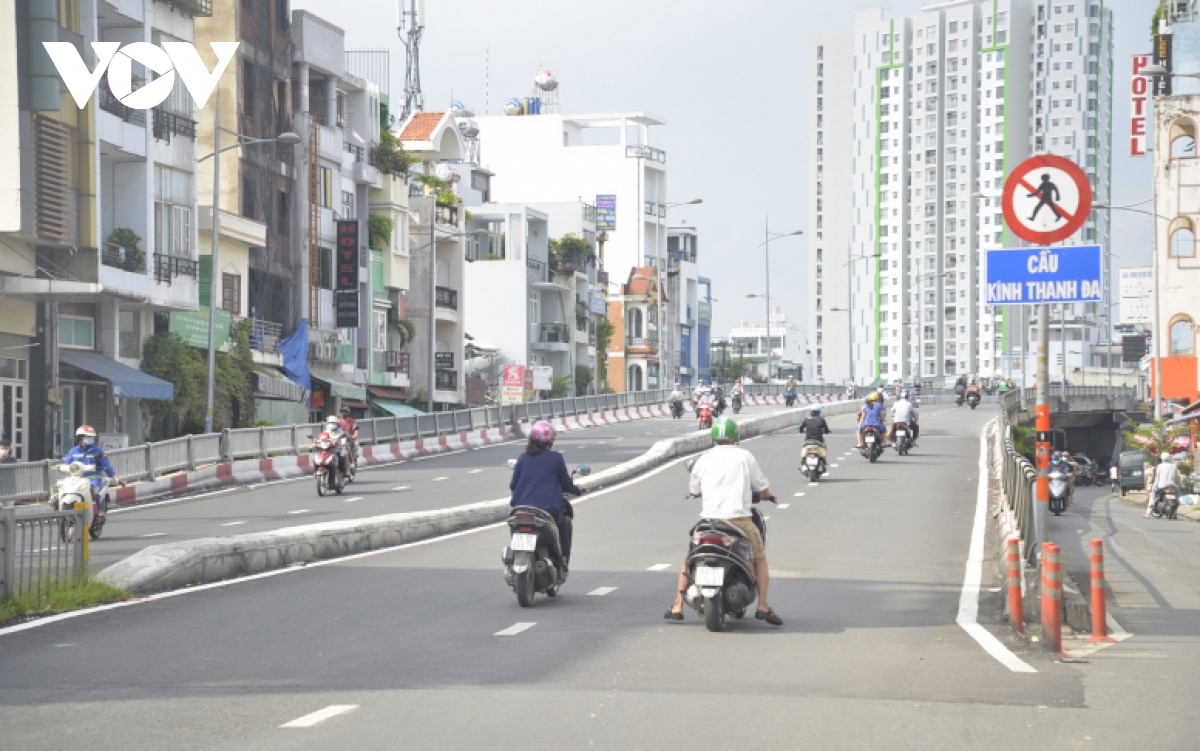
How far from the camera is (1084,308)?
555 ft

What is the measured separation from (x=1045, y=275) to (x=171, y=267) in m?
35.4

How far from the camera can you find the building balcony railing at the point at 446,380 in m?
76.8

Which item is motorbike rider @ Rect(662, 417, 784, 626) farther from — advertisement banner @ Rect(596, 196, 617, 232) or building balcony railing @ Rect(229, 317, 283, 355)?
advertisement banner @ Rect(596, 196, 617, 232)

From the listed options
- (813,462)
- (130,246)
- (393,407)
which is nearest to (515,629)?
(813,462)

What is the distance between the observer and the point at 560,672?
35.4 ft

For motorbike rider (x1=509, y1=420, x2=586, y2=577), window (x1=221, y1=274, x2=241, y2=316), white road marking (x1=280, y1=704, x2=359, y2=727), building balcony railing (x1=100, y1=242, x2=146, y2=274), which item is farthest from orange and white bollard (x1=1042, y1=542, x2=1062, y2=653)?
window (x1=221, y1=274, x2=241, y2=316)

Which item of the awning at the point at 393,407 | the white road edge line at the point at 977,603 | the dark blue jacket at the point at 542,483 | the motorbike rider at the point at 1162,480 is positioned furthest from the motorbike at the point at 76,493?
the awning at the point at 393,407

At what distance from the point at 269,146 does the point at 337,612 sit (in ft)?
143

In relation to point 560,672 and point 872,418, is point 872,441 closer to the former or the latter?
point 872,418

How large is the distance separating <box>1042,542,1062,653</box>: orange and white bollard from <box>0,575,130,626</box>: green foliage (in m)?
8.26

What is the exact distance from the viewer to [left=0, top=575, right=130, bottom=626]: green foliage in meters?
13.9

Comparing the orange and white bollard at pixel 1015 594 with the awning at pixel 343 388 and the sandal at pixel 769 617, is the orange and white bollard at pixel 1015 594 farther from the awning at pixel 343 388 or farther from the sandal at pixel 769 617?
the awning at pixel 343 388

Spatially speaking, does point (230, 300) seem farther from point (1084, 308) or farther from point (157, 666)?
point (1084, 308)

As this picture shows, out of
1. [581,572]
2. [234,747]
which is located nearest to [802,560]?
[581,572]
